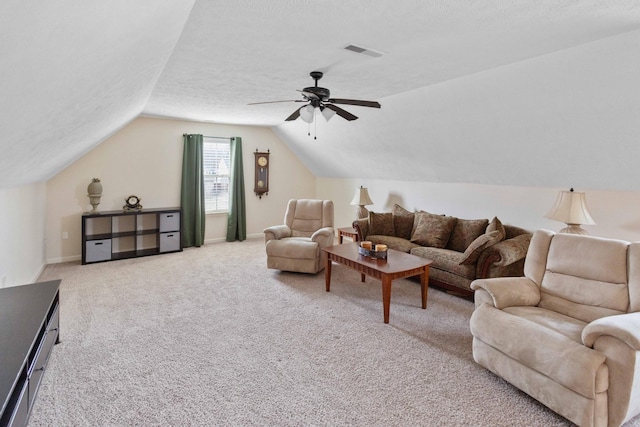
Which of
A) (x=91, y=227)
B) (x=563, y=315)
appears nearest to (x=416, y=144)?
(x=563, y=315)

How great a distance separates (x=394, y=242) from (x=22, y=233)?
452cm

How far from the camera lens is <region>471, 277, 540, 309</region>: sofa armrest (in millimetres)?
2490

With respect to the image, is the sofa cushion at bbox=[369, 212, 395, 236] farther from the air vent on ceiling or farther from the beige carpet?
the air vent on ceiling

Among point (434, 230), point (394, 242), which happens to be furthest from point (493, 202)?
point (394, 242)

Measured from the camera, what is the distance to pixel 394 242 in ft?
15.6

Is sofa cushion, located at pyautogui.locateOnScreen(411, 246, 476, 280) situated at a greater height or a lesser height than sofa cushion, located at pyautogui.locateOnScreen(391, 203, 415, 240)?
lesser

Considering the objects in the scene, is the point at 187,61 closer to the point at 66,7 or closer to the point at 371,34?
the point at 371,34

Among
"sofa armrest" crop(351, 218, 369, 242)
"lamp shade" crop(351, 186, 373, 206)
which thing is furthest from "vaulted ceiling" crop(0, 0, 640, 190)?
"lamp shade" crop(351, 186, 373, 206)

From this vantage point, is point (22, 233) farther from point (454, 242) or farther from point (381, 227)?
point (454, 242)

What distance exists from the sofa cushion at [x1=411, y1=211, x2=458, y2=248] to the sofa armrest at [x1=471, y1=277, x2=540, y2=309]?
1.86 metres

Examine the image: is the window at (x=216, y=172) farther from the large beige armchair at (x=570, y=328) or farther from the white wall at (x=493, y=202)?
the large beige armchair at (x=570, y=328)

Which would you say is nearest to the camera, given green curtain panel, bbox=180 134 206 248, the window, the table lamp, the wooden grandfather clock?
the table lamp

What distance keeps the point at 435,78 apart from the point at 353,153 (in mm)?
2566

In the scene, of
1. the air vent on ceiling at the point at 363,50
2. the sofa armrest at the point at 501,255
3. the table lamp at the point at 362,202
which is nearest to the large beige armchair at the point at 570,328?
the sofa armrest at the point at 501,255
